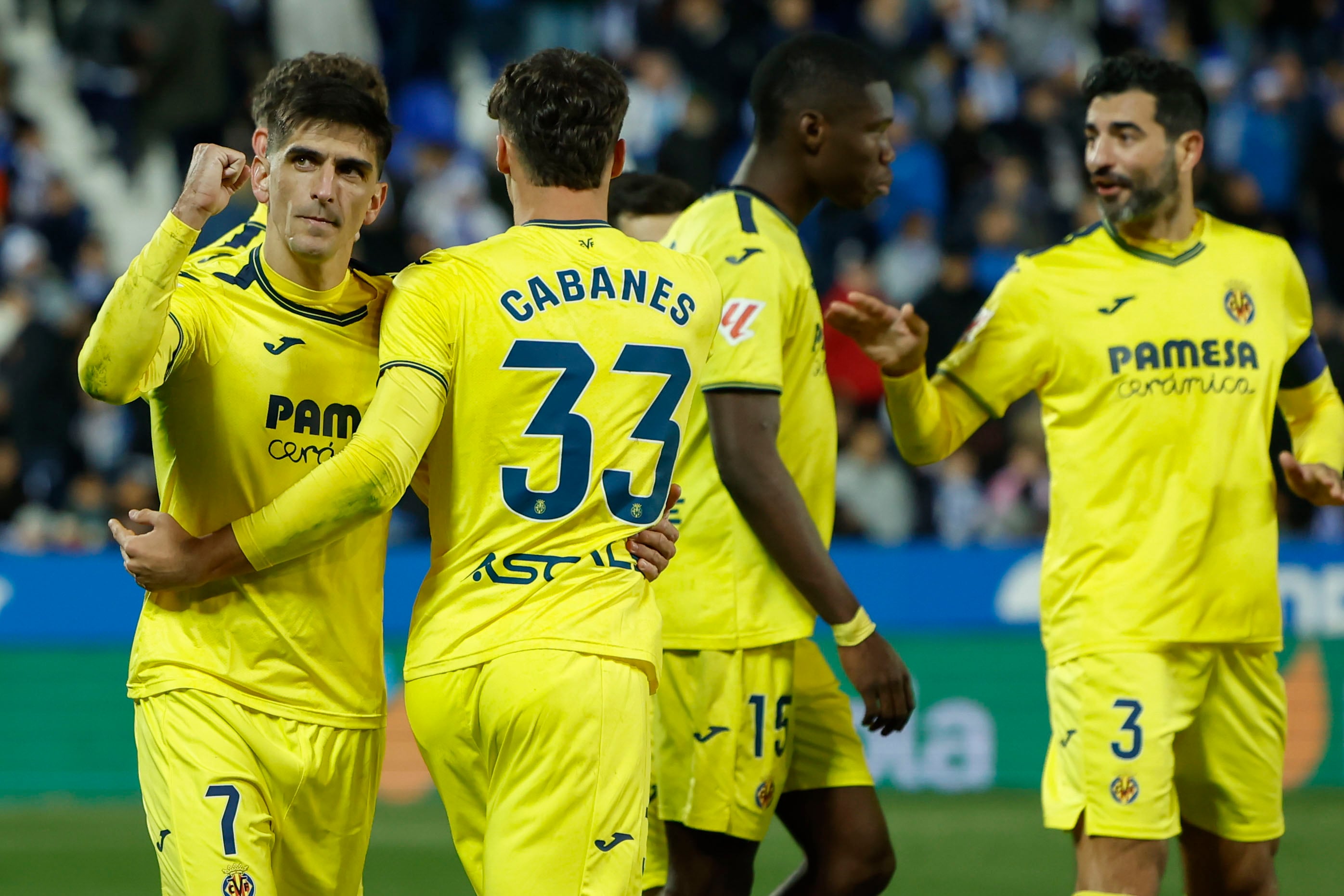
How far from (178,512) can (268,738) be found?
0.58m

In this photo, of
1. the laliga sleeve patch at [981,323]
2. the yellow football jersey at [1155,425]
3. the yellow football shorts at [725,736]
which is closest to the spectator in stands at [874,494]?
the laliga sleeve patch at [981,323]

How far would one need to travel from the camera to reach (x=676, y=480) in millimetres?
4984

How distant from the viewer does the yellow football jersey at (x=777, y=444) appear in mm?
4758

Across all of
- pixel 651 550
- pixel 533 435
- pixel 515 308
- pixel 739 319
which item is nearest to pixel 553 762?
pixel 651 550

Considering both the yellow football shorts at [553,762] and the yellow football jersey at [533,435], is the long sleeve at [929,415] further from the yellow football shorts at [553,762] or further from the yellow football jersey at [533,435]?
the yellow football shorts at [553,762]

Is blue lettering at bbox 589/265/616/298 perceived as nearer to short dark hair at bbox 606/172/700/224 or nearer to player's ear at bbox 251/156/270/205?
player's ear at bbox 251/156/270/205

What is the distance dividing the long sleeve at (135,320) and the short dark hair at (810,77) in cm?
208

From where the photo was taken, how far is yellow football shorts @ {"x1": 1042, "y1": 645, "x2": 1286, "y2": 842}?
487cm

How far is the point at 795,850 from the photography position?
852 cm

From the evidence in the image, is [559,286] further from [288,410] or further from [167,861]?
[167,861]

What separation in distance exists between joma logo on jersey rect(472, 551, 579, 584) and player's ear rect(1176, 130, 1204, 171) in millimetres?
2706

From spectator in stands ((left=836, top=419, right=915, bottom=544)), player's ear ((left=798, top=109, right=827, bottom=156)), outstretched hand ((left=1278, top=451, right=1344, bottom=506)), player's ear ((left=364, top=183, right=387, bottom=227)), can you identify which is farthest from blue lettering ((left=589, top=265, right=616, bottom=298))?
spectator in stands ((left=836, top=419, right=915, bottom=544))

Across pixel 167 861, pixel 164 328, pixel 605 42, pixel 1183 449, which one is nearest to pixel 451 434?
pixel 164 328

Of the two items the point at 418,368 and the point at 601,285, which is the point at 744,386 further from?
the point at 418,368
